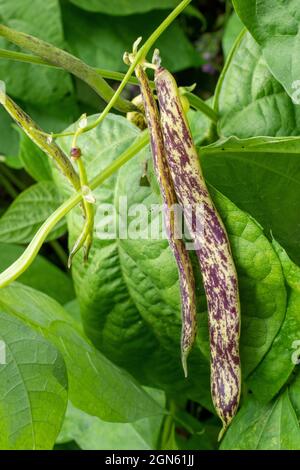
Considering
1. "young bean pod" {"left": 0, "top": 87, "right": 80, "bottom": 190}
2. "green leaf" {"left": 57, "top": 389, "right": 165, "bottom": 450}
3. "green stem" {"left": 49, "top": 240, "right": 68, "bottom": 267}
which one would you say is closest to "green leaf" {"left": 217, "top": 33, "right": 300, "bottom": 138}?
"young bean pod" {"left": 0, "top": 87, "right": 80, "bottom": 190}

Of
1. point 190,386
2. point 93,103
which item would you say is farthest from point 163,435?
point 93,103

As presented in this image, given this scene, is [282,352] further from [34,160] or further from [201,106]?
[34,160]

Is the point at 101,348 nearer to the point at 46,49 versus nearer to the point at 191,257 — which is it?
the point at 191,257

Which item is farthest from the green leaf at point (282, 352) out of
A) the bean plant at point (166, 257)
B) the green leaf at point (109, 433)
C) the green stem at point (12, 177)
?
the green stem at point (12, 177)

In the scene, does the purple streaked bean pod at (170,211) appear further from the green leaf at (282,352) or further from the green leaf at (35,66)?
the green leaf at (35,66)

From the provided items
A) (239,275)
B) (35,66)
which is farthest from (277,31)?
(35,66)

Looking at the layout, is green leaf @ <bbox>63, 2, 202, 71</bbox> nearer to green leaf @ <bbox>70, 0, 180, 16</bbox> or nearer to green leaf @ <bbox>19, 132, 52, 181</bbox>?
green leaf @ <bbox>70, 0, 180, 16</bbox>
